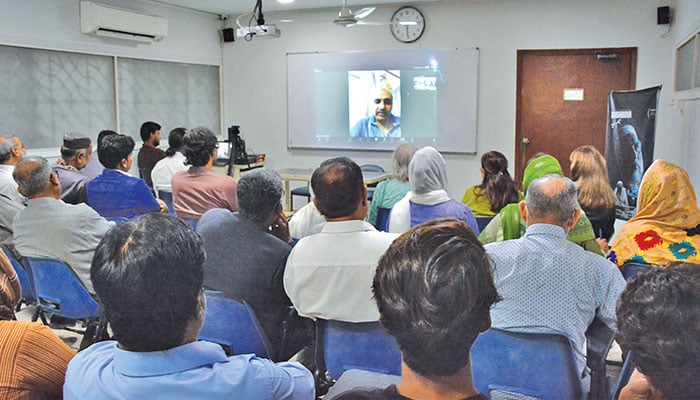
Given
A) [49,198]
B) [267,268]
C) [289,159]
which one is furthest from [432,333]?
[289,159]

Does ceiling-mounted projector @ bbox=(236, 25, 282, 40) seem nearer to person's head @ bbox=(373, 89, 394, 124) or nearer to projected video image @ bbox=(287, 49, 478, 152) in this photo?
projected video image @ bbox=(287, 49, 478, 152)

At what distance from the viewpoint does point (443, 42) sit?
705 centimetres

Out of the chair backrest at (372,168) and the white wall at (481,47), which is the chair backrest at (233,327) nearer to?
the white wall at (481,47)

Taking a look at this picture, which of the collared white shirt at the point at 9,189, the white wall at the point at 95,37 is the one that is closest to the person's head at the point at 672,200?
the collared white shirt at the point at 9,189

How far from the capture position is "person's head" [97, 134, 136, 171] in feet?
12.8

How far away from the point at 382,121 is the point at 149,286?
642cm

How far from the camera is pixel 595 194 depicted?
3.75 m

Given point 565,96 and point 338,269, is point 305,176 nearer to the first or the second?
point 565,96

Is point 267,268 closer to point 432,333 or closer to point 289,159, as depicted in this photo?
point 432,333

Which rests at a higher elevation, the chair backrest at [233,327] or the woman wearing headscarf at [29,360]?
the woman wearing headscarf at [29,360]

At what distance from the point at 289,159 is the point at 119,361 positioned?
22.7 ft

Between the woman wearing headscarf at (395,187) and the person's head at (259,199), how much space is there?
1.48 meters

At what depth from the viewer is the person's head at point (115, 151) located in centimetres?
389

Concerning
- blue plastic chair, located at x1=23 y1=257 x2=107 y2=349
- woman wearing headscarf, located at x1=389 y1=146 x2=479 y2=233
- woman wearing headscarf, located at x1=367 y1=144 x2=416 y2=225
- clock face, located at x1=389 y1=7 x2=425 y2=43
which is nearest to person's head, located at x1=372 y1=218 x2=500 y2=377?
blue plastic chair, located at x1=23 y1=257 x2=107 y2=349
